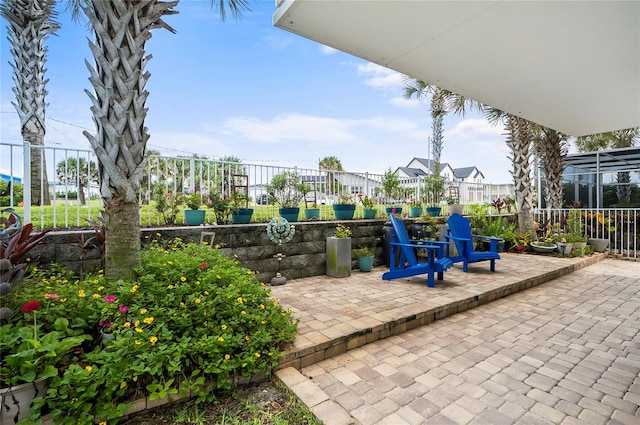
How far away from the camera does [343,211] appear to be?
5785 mm

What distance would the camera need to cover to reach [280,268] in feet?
15.4

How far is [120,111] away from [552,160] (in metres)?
12.1

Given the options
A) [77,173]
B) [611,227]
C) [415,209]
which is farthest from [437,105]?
[77,173]

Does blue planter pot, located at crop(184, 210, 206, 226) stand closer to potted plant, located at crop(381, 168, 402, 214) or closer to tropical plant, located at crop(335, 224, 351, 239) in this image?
tropical plant, located at crop(335, 224, 351, 239)

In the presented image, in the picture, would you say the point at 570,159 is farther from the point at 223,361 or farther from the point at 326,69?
the point at 223,361

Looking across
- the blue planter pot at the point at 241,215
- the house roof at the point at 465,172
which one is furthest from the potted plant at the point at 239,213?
the house roof at the point at 465,172

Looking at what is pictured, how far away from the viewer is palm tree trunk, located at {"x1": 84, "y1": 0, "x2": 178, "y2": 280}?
2.45 meters

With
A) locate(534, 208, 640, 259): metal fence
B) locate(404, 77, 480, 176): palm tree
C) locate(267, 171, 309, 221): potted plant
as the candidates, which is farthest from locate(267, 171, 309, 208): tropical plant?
locate(534, 208, 640, 259): metal fence

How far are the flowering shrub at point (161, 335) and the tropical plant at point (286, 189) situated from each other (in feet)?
8.81

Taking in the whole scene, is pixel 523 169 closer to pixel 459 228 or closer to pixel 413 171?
pixel 459 228

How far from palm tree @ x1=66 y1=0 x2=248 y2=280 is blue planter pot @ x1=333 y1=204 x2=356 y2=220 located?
3687 millimetres

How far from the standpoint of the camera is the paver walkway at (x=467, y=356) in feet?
6.05

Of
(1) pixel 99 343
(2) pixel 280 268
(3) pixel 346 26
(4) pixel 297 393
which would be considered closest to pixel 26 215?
(1) pixel 99 343

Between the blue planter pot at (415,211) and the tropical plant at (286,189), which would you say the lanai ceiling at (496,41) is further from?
the blue planter pot at (415,211)
